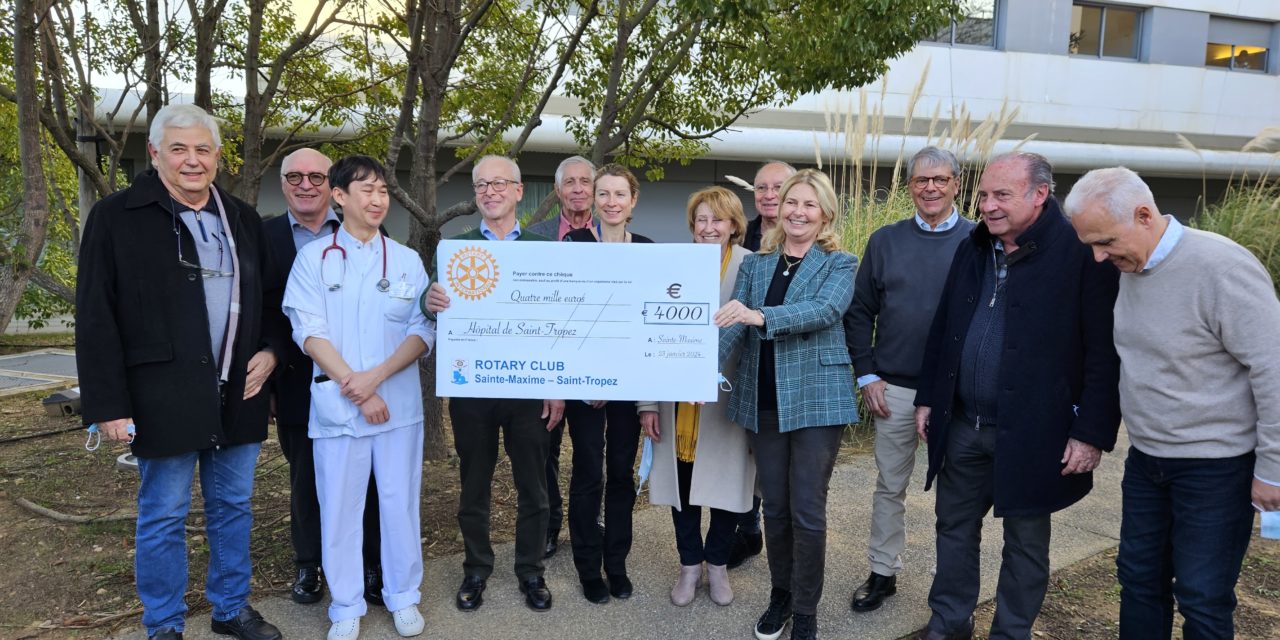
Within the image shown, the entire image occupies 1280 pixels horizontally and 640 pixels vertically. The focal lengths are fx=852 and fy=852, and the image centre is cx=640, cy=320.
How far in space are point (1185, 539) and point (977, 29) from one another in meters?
18.2

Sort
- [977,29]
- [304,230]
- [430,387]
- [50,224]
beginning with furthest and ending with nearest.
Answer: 1. [977,29]
2. [50,224]
3. [430,387]
4. [304,230]

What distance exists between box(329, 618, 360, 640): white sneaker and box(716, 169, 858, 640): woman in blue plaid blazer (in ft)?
5.70

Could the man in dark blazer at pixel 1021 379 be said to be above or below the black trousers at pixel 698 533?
above

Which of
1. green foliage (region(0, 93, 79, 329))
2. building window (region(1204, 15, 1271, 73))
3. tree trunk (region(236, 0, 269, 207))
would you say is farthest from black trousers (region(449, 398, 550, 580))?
building window (region(1204, 15, 1271, 73))

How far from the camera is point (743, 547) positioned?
4.57 meters

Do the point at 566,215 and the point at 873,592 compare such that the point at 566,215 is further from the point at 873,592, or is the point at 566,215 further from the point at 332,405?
the point at 873,592

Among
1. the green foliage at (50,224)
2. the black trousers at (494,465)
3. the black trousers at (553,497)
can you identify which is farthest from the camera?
the green foliage at (50,224)

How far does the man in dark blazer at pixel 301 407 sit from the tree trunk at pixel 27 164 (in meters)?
1.41

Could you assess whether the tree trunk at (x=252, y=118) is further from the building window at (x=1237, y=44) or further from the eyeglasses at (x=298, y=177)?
the building window at (x=1237, y=44)

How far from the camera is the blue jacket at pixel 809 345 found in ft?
11.5

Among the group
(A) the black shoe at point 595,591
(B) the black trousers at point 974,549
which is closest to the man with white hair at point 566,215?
(A) the black shoe at point 595,591

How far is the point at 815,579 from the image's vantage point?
12.0 ft

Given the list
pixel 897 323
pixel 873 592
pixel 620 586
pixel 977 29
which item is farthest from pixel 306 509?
pixel 977 29

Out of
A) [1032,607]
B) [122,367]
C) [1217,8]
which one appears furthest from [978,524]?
[1217,8]
